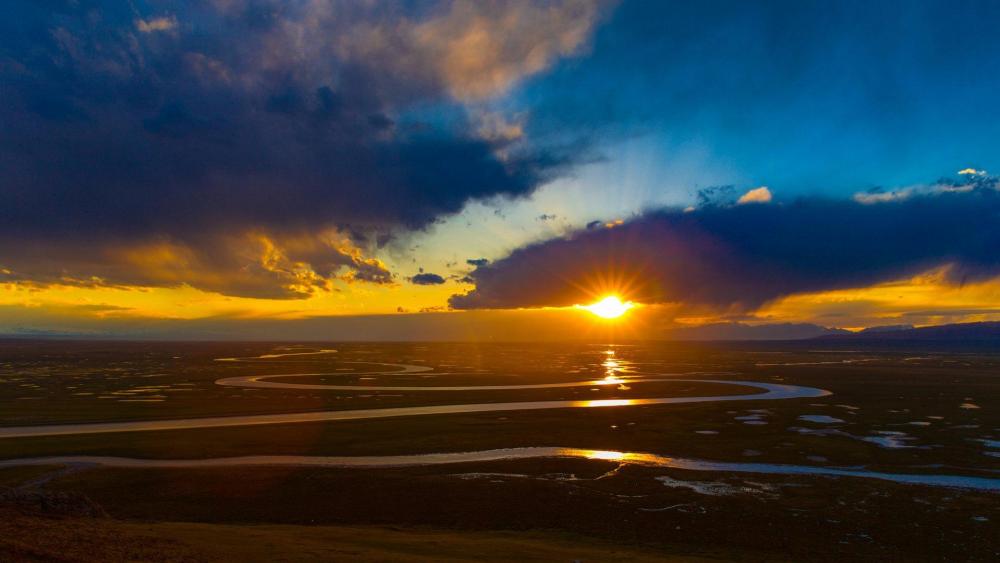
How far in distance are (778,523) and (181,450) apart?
4261 cm

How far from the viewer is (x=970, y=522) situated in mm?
28359

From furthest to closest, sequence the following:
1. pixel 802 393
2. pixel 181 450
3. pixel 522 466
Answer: pixel 802 393 < pixel 181 450 < pixel 522 466

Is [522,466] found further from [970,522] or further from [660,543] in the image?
[970,522]

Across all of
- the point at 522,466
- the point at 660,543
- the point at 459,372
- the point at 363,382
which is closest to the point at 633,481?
the point at 522,466

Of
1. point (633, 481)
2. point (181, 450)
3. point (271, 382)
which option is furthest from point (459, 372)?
point (633, 481)

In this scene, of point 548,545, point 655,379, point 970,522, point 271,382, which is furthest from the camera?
point 655,379

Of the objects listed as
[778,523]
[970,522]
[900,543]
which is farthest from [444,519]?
[970,522]

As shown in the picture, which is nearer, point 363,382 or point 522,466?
point 522,466

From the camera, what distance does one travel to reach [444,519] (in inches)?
1187

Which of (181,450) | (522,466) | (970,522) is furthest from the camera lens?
→ (181,450)

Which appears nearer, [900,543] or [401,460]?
[900,543]

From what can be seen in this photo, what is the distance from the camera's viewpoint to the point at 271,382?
4247 inches

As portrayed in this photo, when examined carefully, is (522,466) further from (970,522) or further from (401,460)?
(970,522)

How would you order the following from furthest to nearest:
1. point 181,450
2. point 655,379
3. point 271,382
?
point 655,379 → point 271,382 → point 181,450
